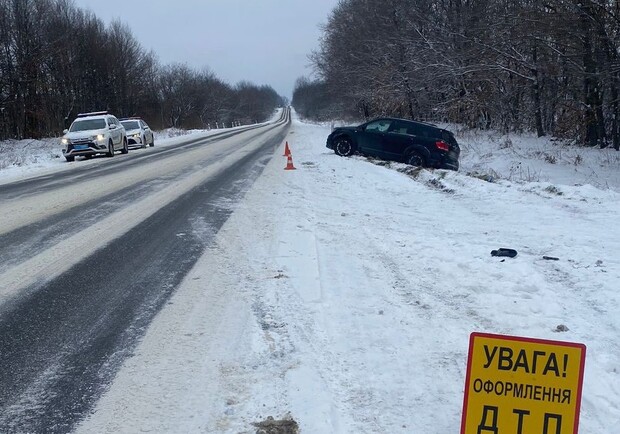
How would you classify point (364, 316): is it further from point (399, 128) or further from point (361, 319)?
→ point (399, 128)

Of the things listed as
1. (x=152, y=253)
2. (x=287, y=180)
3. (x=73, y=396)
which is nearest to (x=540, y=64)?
(x=287, y=180)

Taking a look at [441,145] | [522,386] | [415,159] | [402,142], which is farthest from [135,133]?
[522,386]

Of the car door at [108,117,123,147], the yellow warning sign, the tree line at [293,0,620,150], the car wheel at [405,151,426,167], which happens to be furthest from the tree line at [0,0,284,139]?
the yellow warning sign

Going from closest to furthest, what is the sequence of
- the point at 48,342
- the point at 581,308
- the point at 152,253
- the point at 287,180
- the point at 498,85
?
the point at 48,342 < the point at 581,308 < the point at 152,253 < the point at 287,180 < the point at 498,85

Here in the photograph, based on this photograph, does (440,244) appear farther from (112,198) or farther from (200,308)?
(112,198)

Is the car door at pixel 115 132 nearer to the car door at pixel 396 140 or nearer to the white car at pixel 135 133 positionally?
the white car at pixel 135 133

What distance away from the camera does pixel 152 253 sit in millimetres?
6645

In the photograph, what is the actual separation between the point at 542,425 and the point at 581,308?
2365 millimetres

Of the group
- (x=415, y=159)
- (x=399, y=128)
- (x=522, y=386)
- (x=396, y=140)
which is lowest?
(x=522, y=386)

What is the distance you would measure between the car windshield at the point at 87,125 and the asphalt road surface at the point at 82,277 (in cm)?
1147

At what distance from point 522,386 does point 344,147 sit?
692 inches

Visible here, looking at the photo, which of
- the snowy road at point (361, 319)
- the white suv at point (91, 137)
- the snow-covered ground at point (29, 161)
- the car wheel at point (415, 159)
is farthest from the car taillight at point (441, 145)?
the white suv at point (91, 137)

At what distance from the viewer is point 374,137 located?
18422 mm

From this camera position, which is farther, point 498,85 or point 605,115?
point 498,85
